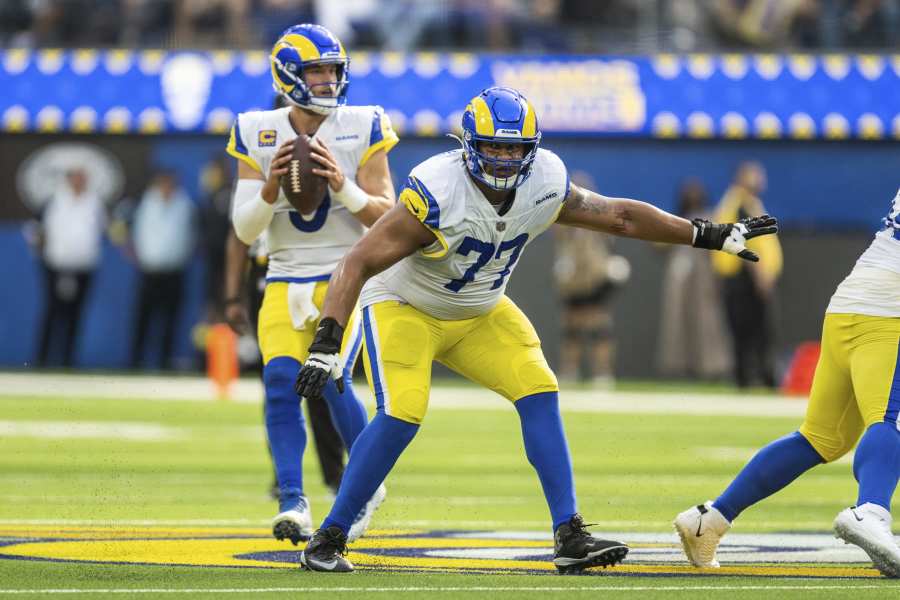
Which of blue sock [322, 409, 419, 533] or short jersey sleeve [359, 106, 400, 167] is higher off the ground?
short jersey sleeve [359, 106, 400, 167]

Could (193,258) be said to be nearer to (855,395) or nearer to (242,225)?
(242,225)

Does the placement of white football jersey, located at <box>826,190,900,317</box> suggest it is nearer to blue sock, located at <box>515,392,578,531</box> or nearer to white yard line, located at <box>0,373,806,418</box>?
blue sock, located at <box>515,392,578,531</box>

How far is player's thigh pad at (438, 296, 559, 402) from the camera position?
6.71m

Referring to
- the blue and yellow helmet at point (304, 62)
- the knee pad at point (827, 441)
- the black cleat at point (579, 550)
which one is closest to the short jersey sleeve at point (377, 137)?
the blue and yellow helmet at point (304, 62)

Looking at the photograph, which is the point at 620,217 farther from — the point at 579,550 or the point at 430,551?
the point at 430,551

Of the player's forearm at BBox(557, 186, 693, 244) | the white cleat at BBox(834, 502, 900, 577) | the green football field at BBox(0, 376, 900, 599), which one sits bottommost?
the green football field at BBox(0, 376, 900, 599)

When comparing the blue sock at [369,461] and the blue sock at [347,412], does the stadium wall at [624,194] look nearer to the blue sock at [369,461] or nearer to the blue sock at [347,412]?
the blue sock at [347,412]

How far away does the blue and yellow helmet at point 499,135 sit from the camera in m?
6.38

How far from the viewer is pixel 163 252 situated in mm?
19672

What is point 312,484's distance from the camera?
34.1 ft

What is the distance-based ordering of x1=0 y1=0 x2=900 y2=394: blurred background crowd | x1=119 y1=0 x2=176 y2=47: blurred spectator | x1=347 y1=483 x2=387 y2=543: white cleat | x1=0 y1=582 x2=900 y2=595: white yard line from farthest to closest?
x1=119 y1=0 x2=176 y2=47: blurred spectator < x1=0 y1=0 x2=900 y2=394: blurred background crowd < x1=347 y1=483 x2=387 y2=543: white cleat < x1=0 y1=582 x2=900 y2=595: white yard line

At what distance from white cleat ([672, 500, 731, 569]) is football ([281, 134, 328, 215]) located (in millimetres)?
2015

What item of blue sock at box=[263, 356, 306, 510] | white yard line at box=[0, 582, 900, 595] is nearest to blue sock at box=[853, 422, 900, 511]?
white yard line at box=[0, 582, 900, 595]

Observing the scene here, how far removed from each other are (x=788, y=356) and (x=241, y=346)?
5.75m
